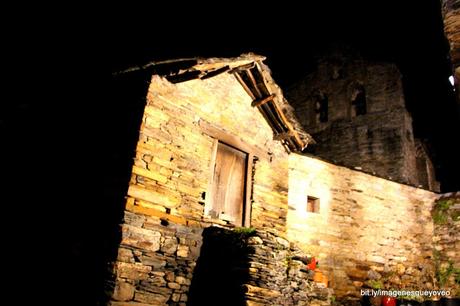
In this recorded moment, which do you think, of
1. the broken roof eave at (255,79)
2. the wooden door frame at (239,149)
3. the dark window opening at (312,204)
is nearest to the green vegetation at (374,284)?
the dark window opening at (312,204)

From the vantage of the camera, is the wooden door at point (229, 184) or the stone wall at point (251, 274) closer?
the stone wall at point (251, 274)

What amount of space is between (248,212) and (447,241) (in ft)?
24.5

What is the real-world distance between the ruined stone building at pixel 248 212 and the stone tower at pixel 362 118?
4.23 m

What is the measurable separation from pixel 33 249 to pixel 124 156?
286 cm

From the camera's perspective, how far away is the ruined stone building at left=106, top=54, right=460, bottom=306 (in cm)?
609

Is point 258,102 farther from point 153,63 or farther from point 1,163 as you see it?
point 1,163

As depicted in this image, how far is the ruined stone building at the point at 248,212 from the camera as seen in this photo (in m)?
6.09

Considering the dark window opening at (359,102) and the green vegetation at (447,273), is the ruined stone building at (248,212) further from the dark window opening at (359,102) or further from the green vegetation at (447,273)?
the dark window opening at (359,102)

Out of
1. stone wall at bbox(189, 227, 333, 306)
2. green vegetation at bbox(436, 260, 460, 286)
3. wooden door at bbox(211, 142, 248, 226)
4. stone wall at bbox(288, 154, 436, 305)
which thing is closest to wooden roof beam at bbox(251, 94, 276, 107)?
wooden door at bbox(211, 142, 248, 226)

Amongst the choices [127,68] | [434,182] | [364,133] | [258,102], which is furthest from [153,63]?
[434,182]

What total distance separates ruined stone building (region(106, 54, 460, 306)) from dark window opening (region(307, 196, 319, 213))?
3cm

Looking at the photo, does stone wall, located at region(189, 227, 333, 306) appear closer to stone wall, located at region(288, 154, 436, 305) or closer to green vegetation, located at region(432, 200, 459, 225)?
stone wall, located at region(288, 154, 436, 305)

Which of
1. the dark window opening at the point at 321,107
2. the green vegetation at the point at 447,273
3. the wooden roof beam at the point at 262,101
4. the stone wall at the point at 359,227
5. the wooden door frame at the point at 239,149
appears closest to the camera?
the wooden door frame at the point at 239,149

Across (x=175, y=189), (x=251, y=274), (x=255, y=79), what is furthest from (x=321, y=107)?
(x=251, y=274)
